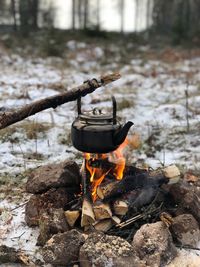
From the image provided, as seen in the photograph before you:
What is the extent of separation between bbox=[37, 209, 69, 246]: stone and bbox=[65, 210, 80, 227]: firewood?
36 millimetres

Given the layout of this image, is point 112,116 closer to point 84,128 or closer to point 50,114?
point 84,128

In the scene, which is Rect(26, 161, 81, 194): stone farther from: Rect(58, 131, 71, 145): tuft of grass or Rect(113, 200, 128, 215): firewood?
Rect(58, 131, 71, 145): tuft of grass

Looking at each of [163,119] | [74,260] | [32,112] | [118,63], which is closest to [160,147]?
[163,119]

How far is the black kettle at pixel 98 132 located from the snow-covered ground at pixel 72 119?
42.7 inches

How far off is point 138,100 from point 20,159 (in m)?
4.58

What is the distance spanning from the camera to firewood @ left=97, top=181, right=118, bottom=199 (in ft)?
13.6

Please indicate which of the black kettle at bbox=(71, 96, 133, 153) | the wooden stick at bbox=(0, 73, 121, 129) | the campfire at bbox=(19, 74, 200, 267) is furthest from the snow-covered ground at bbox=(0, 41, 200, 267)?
the black kettle at bbox=(71, 96, 133, 153)

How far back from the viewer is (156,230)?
3.87 m

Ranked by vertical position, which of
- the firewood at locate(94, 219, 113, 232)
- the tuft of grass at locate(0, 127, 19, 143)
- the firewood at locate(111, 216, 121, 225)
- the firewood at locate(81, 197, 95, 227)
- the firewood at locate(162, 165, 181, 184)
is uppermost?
the firewood at locate(162, 165, 181, 184)

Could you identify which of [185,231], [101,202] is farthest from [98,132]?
[185,231]

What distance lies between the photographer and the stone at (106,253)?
3.52 meters

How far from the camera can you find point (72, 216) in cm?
407

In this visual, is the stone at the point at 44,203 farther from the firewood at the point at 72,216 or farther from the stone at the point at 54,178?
the firewood at the point at 72,216

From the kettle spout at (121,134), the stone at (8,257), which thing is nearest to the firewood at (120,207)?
the kettle spout at (121,134)
